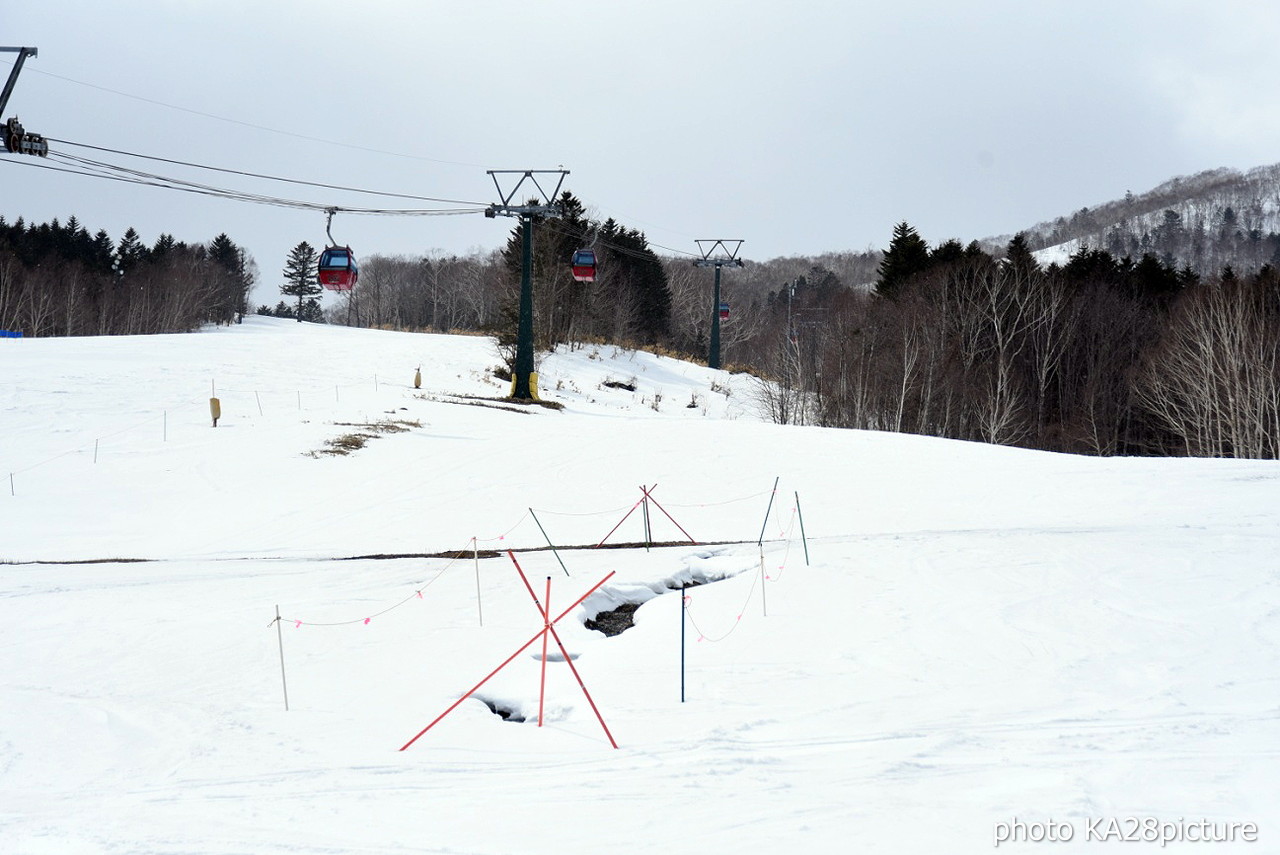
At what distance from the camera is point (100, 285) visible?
3349 inches

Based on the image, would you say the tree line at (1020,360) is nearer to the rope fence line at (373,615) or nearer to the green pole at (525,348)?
the green pole at (525,348)

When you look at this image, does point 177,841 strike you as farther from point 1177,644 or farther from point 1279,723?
point 1177,644

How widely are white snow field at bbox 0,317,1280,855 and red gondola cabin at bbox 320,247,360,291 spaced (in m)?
5.47

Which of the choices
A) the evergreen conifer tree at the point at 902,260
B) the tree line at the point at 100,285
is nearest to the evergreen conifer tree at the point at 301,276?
the tree line at the point at 100,285

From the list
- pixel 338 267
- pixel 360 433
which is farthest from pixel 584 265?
pixel 360 433

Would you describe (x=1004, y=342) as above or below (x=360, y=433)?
above

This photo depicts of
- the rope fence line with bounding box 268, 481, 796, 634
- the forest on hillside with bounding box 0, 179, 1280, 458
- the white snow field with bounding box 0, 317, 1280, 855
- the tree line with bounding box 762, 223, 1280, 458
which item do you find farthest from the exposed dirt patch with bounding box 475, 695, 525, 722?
the tree line with bounding box 762, 223, 1280, 458

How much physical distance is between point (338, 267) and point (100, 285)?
3047 inches

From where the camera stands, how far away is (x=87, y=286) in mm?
82188

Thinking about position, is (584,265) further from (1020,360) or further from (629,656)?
(1020,360)

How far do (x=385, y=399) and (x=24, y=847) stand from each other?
26.7 m

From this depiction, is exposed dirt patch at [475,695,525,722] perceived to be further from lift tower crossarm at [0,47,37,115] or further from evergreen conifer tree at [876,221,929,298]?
evergreen conifer tree at [876,221,929,298]

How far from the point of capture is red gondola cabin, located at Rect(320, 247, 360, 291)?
990 inches

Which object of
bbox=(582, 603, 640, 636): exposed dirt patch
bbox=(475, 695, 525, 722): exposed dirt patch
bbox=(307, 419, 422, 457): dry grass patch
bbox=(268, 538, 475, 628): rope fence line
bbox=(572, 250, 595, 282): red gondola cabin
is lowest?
bbox=(475, 695, 525, 722): exposed dirt patch
